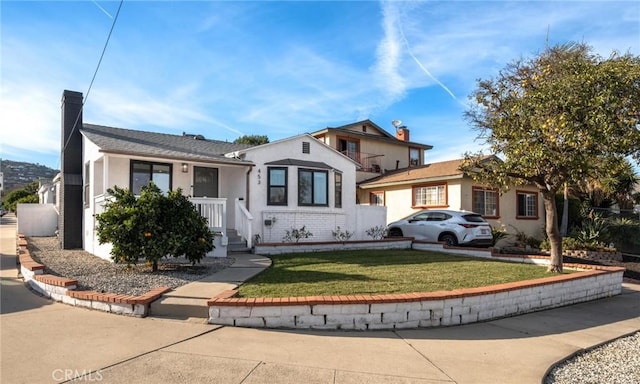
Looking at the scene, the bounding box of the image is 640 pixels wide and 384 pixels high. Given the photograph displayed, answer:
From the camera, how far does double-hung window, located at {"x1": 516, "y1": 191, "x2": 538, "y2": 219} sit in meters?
19.7

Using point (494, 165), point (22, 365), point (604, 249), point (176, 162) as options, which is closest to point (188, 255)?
point (22, 365)

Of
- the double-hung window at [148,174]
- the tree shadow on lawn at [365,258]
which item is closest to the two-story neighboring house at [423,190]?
the tree shadow on lawn at [365,258]

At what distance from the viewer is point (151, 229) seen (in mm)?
8102

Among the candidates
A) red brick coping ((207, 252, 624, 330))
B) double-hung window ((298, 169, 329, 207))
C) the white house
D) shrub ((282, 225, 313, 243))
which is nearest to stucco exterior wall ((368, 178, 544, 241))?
the white house

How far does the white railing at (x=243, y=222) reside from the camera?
40.3 feet

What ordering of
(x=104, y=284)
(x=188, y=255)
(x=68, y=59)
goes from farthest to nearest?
(x=68, y=59) → (x=188, y=255) → (x=104, y=284)

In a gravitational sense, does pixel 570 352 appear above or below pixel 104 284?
below

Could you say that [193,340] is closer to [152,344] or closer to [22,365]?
[152,344]

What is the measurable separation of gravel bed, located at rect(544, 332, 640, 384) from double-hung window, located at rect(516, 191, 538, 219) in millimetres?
14997

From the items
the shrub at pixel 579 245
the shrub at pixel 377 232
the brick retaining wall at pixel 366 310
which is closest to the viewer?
the brick retaining wall at pixel 366 310

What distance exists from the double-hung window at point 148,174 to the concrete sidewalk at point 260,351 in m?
6.48

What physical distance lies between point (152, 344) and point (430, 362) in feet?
10.4

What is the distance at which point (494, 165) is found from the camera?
1002 cm

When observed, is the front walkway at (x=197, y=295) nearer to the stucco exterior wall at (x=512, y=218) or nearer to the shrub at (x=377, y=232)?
the shrub at (x=377, y=232)
